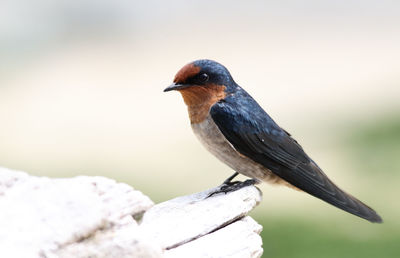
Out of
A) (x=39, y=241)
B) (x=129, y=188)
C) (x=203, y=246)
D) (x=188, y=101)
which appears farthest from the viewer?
(x=188, y=101)

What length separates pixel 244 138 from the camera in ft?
12.9

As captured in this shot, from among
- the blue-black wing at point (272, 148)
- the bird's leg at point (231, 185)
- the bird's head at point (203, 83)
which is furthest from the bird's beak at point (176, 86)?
the bird's leg at point (231, 185)

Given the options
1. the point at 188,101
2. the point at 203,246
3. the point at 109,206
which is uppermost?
the point at 188,101

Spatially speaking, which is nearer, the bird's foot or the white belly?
the bird's foot

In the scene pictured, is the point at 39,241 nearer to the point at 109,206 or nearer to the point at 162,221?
the point at 109,206

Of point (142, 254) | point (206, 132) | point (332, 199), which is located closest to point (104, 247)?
point (142, 254)

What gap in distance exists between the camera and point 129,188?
2.98 metres

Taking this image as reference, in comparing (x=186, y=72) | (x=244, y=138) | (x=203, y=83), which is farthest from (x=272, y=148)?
(x=186, y=72)

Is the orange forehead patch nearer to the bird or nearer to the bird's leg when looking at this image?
the bird

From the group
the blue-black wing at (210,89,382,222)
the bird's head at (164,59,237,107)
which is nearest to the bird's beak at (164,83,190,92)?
the bird's head at (164,59,237,107)

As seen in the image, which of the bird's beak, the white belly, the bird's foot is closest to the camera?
the bird's beak

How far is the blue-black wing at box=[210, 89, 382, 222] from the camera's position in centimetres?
393

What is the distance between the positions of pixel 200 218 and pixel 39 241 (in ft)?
2.81

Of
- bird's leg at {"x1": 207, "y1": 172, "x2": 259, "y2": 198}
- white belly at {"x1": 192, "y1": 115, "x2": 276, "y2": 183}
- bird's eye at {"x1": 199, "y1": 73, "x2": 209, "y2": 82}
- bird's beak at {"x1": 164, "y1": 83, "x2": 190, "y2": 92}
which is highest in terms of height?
bird's eye at {"x1": 199, "y1": 73, "x2": 209, "y2": 82}
